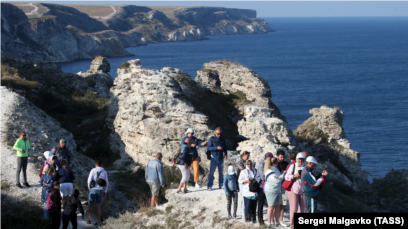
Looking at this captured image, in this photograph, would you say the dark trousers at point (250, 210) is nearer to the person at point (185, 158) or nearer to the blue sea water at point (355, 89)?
the person at point (185, 158)

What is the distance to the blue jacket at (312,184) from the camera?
922 centimetres

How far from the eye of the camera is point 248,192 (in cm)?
991

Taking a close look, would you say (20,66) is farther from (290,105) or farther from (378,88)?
(378,88)

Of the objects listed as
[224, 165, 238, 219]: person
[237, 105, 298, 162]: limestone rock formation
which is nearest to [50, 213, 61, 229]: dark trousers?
[224, 165, 238, 219]: person

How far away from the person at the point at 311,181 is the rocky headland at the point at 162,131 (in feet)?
7.48

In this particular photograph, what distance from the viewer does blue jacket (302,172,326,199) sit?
30.2 ft

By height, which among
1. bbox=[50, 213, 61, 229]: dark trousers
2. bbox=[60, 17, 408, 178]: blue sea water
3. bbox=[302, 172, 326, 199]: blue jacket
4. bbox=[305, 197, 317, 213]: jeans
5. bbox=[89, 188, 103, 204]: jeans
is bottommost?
bbox=[60, 17, 408, 178]: blue sea water

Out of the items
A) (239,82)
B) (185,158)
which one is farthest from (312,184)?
(239,82)

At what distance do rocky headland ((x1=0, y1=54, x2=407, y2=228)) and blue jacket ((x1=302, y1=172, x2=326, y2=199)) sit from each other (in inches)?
93.4

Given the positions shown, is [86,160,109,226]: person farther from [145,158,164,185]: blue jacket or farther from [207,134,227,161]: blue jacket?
[207,134,227,161]: blue jacket

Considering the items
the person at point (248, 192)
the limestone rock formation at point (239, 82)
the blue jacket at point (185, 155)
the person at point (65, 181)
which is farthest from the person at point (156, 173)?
the limestone rock formation at point (239, 82)

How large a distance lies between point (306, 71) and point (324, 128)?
252 ft

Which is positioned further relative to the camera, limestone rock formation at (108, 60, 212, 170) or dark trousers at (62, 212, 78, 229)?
limestone rock formation at (108, 60, 212, 170)

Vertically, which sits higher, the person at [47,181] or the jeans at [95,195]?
the person at [47,181]
